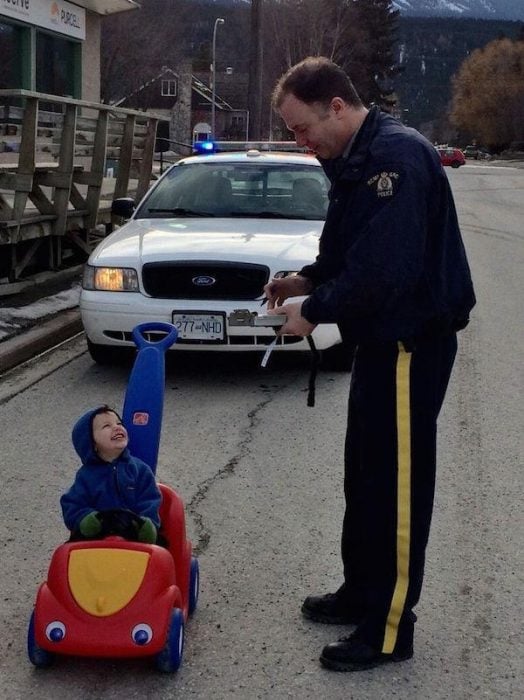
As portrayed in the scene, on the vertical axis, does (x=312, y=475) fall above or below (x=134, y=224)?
below

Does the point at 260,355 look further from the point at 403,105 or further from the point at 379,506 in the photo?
the point at 403,105

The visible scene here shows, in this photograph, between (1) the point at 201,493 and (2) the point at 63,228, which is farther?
(2) the point at 63,228

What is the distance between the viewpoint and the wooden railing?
9438mm

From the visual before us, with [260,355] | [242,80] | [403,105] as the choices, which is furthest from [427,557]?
[403,105]

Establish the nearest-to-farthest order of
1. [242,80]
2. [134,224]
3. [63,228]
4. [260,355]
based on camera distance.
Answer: [260,355] < [134,224] < [63,228] < [242,80]

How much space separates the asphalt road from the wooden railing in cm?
240

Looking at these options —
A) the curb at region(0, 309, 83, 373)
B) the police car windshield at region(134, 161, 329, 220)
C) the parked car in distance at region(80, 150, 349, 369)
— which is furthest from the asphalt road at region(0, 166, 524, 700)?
the police car windshield at region(134, 161, 329, 220)

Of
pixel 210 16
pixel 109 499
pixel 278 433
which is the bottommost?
pixel 278 433

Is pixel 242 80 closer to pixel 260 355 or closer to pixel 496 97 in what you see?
pixel 496 97

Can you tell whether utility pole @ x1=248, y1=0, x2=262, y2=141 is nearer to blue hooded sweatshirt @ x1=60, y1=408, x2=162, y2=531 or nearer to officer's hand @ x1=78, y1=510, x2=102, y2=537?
blue hooded sweatshirt @ x1=60, y1=408, x2=162, y2=531

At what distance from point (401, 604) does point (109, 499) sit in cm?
96

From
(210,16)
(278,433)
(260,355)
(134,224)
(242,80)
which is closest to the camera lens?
(278,433)

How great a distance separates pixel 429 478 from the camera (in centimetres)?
321

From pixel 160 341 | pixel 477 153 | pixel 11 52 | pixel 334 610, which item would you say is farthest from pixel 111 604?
pixel 477 153
